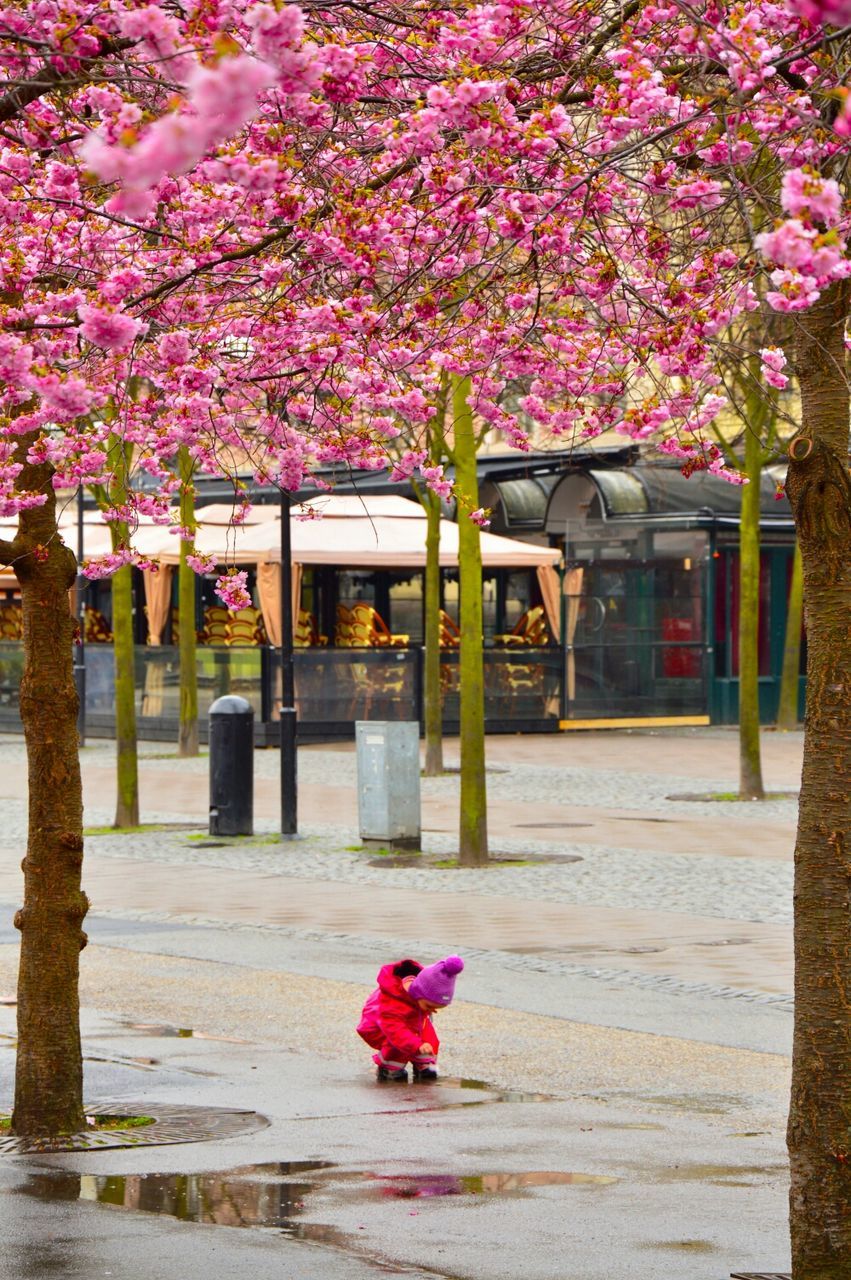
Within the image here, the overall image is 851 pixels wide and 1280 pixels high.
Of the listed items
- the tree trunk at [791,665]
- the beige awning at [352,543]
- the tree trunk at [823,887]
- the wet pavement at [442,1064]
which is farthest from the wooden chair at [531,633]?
the tree trunk at [823,887]

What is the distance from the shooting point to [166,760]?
100 feet

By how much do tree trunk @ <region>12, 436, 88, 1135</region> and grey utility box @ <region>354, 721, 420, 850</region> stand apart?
33.6 ft

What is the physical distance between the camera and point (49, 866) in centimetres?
845

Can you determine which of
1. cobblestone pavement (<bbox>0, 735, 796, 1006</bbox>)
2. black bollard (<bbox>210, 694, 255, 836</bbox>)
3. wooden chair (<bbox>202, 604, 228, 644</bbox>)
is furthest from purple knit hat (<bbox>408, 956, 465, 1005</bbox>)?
wooden chair (<bbox>202, 604, 228, 644</bbox>)

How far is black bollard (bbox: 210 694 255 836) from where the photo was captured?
2023cm

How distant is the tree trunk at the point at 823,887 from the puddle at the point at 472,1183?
1764 mm

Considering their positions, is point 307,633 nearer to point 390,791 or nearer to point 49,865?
point 390,791

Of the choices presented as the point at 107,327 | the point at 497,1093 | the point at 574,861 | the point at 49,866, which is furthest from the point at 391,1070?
the point at 574,861

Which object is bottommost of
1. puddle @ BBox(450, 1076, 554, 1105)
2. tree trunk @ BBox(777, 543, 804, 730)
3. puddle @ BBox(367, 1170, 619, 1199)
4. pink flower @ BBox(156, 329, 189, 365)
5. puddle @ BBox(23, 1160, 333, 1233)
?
puddle @ BBox(450, 1076, 554, 1105)

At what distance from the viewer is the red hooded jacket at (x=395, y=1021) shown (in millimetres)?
9609

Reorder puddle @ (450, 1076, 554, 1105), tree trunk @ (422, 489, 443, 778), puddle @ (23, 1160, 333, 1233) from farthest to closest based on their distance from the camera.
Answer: tree trunk @ (422, 489, 443, 778), puddle @ (450, 1076, 554, 1105), puddle @ (23, 1160, 333, 1233)

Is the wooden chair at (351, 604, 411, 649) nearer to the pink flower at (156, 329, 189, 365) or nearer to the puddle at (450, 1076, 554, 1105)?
the puddle at (450, 1076, 554, 1105)

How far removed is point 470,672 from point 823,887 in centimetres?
1268

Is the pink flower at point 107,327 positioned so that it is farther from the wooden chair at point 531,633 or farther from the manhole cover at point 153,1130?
the wooden chair at point 531,633
